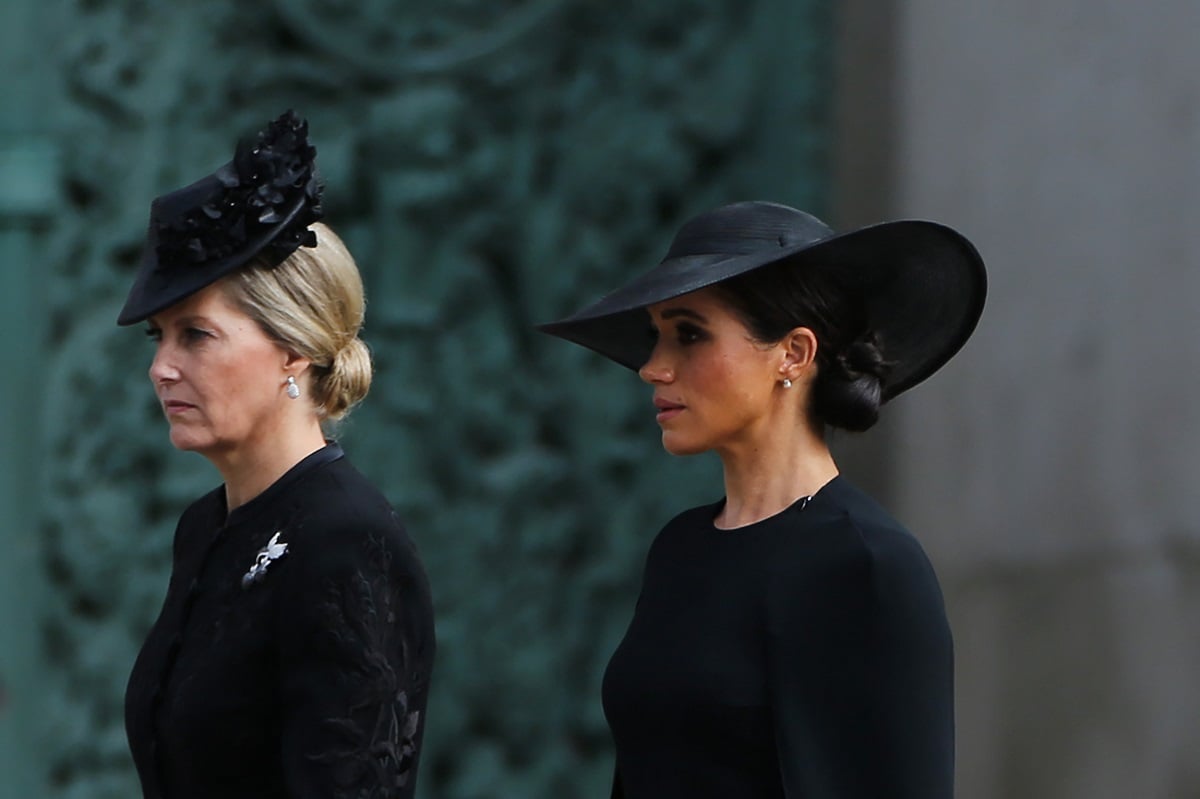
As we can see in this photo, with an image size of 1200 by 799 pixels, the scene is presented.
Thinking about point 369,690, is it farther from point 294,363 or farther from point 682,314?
point 682,314

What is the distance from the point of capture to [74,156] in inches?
251

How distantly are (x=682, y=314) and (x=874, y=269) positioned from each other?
0.94 feet

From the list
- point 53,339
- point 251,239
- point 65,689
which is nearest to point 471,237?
point 53,339

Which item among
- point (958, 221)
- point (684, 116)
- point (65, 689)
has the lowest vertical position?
point (65, 689)

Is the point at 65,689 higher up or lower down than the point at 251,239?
lower down


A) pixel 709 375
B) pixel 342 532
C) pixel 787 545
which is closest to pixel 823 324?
pixel 709 375

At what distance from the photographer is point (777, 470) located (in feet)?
11.4

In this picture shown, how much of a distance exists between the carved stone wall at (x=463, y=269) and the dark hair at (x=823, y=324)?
10.5 ft

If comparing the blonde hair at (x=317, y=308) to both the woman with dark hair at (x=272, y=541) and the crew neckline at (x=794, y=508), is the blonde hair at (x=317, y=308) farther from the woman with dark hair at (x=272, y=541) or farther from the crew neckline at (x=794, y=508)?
the crew neckline at (x=794, y=508)

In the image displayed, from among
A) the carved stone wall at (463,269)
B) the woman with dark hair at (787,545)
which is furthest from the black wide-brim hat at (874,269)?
the carved stone wall at (463,269)

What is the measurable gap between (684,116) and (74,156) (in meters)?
1.68

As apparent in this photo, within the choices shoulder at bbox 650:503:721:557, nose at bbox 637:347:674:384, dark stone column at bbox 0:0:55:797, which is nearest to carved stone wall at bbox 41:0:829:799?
dark stone column at bbox 0:0:55:797

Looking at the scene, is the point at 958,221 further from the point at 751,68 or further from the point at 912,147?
the point at 751,68

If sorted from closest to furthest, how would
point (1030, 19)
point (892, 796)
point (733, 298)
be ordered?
point (892, 796)
point (733, 298)
point (1030, 19)
